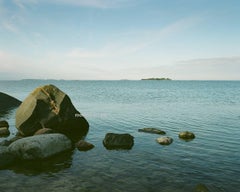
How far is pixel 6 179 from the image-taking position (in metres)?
12.3

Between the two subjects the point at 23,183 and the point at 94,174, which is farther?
the point at 94,174

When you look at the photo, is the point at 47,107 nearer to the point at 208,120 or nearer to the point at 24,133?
the point at 24,133

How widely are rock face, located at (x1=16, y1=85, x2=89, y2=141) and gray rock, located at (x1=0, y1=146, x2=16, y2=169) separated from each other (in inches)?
249

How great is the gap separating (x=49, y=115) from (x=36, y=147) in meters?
6.64

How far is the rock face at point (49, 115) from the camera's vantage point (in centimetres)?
2112

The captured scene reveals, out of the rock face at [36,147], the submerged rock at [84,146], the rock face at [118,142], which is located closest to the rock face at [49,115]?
the submerged rock at [84,146]

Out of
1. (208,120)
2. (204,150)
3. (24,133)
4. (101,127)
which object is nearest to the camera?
(204,150)

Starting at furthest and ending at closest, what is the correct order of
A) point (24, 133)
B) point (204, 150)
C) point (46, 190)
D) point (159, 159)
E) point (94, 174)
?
point (24, 133)
point (204, 150)
point (159, 159)
point (94, 174)
point (46, 190)

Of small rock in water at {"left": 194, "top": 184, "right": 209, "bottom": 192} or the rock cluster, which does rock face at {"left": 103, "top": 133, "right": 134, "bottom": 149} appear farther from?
small rock in water at {"left": 194, "top": 184, "right": 209, "bottom": 192}

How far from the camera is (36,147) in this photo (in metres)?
15.2

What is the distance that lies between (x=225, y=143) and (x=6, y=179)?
46.5 feet

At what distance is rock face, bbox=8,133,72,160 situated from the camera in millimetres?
15039

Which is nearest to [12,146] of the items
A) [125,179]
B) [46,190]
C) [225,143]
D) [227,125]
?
[46,190]

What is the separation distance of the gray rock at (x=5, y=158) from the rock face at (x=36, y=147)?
0.47 meters
